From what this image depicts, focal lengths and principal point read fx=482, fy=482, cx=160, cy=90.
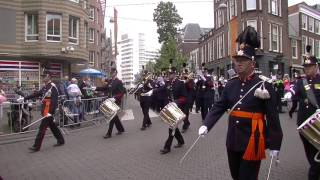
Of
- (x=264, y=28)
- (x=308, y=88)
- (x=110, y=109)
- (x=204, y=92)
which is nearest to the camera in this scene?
(x=308, y=88)

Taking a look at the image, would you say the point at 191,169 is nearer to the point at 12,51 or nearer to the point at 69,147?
the point at 69,147

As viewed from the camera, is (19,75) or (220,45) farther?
(220,45)

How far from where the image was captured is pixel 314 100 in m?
7.48

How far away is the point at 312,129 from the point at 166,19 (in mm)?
67380

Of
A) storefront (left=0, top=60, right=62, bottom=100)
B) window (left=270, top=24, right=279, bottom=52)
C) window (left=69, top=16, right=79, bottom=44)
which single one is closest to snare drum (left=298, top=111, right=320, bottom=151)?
storefront (left=0, top=60, right=62, bottom=100)

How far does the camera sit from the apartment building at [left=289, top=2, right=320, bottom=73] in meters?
52.8

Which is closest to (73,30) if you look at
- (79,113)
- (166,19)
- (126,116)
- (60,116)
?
(126,116)

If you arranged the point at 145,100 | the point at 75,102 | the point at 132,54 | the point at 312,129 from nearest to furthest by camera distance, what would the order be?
1. the point at 312,129
2. the point at 145,100
3. the point at 75,102
4. the point at 132,54

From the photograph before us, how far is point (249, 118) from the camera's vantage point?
5.50m

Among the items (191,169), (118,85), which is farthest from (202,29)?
(191,169)

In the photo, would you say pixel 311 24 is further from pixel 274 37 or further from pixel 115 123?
pixel 115 123

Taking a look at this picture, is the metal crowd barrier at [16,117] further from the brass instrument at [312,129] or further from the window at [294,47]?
the window at [294,47]

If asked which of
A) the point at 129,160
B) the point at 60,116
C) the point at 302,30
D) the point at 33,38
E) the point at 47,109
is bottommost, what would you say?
the point at 129,160

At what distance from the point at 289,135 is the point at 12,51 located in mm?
23054
